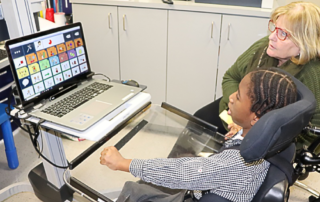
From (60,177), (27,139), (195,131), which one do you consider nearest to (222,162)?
(195,131)

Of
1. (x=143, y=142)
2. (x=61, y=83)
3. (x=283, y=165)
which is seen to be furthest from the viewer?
(x=143, y=142)

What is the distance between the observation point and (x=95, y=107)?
1.24 metres

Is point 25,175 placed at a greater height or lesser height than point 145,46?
lesser

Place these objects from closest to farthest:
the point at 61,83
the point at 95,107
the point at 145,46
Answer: the point at 95,107, the point at 61,83, the point at 145,46

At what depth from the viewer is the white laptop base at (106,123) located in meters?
1.09

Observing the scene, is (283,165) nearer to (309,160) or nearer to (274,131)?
(274,131)

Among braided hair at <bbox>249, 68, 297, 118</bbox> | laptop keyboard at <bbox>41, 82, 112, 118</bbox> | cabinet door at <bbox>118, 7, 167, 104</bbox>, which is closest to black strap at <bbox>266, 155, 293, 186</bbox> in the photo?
braided hair at <bbox>249, 68, 297, 118</bbox>

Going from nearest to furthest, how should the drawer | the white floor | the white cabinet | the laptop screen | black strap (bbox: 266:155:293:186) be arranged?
black strap (bbox: 266:155:293:186)
the laptop screen
the white floor
the drawer
the white cabinet

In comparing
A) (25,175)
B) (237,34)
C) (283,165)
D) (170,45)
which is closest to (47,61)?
(283,165)

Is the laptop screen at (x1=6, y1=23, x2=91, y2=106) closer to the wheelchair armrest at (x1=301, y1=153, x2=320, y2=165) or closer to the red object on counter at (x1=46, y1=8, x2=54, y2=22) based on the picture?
the wheelchair armrest at (x1=301, y1=153, x2=320, y2=165)

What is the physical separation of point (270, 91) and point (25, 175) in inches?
68.3

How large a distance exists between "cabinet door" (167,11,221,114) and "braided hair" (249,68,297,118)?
1311mm

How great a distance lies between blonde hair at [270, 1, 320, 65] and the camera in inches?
53.3

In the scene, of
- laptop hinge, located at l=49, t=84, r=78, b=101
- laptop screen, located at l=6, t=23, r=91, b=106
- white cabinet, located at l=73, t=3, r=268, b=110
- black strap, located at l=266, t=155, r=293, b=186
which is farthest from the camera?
white cabinet, located at l=73, t=3, r=268, b=110
